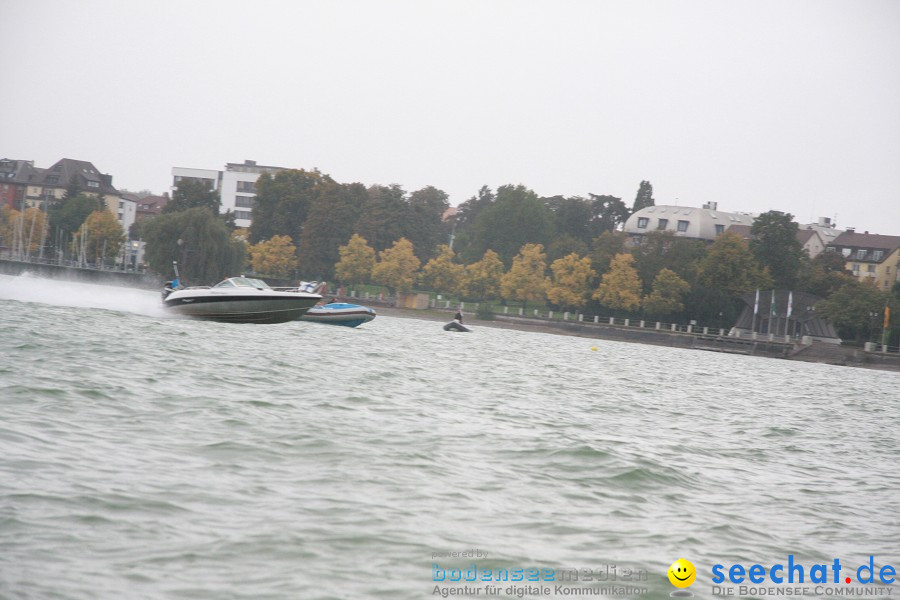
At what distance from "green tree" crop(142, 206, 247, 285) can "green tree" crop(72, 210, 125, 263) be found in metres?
40.0

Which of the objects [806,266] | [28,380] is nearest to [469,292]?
[806,266]

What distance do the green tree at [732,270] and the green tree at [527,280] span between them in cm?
1681

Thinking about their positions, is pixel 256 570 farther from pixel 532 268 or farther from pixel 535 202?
pixel 535 202

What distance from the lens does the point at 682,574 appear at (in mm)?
7348

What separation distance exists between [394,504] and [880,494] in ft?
24.1

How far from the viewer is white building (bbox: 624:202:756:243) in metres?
126

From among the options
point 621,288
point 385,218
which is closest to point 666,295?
point 621,288

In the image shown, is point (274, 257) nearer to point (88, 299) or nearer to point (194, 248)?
point (194, 248)

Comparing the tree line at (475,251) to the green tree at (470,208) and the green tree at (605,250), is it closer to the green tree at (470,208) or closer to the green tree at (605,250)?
the green tree at (605,250)

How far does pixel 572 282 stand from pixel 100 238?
189 ft

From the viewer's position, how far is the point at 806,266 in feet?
338

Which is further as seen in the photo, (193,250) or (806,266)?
(806,266)

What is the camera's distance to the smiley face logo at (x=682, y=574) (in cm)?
729

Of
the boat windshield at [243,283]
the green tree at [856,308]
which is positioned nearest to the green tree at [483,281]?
the green tree at [856,308]
